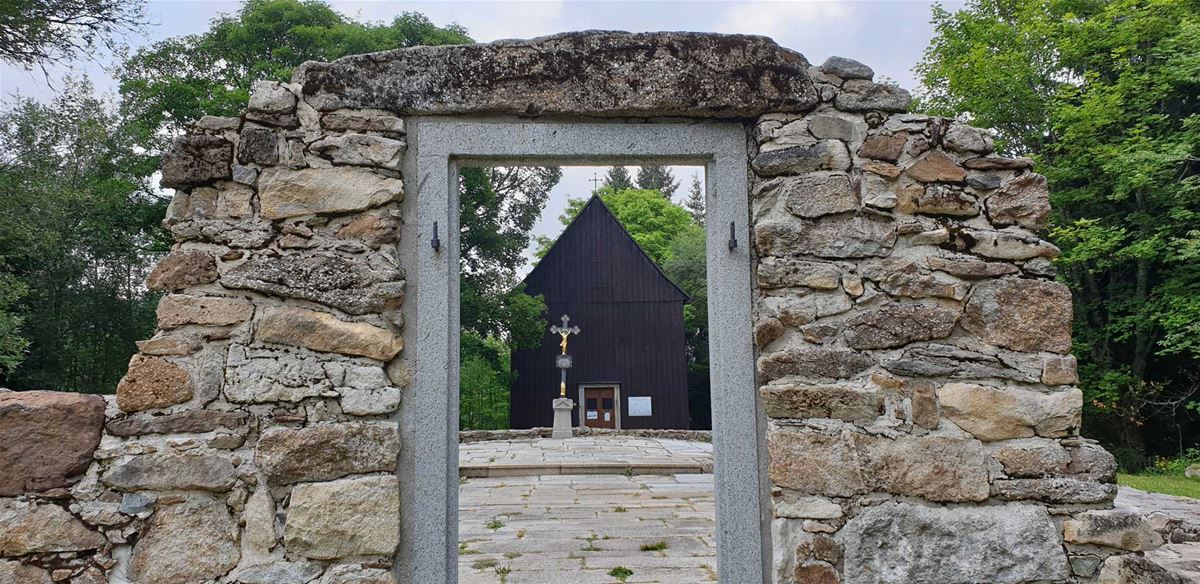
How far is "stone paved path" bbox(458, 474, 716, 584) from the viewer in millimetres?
4059

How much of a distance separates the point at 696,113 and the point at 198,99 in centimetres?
1272

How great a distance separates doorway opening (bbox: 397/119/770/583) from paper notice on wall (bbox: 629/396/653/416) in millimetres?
15144

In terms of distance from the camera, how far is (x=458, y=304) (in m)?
2.86

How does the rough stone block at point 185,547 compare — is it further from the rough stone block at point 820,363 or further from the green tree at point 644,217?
the green tree at point 644,217

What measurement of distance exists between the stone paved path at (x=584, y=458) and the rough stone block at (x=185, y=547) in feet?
20.2

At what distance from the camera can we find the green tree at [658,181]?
36188mm

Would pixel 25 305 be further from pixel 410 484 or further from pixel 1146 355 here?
pixel 1146 355

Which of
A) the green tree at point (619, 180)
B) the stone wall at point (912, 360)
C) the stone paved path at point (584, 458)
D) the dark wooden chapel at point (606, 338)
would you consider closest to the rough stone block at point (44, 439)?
the stone wall at point (912, 360)

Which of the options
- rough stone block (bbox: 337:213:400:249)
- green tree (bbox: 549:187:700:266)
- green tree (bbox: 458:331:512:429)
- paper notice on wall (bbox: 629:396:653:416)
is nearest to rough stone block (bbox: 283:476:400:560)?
rough stone block (bbox: 337:213:400:249)

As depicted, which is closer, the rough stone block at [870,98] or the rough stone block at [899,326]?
the rough stone block at [899,326]

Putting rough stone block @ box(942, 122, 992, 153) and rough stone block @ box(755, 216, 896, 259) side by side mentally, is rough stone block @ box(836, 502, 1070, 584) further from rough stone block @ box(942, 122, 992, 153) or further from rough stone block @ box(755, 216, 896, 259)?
rough stone block @ box(942, 122, 992, 153)

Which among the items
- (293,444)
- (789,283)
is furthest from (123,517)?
(789,283)

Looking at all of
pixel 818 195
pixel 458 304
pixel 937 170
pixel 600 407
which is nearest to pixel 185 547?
pixel 458 304

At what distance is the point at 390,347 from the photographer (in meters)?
2.65
